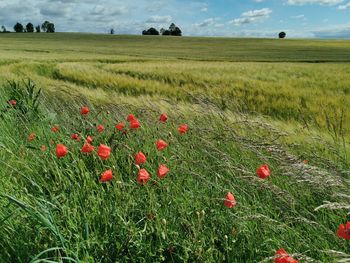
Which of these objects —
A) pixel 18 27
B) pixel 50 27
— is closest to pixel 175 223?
pixel 50 27

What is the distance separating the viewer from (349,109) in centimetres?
659

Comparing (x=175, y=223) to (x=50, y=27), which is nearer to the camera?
(x=175, y=223)

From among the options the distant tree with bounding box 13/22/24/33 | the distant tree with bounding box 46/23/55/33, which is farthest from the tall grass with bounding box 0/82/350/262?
the distant tree with bounding box 13/22/24/33

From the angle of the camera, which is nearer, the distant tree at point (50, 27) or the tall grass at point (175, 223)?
the tall grass at point (175, 223)

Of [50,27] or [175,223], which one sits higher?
[50,27]

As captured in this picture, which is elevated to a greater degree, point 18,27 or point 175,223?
point 18,27

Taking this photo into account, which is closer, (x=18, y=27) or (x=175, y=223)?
(x=175, y=223)

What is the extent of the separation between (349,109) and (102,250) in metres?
5.82

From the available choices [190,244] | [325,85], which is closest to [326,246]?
[190,244]

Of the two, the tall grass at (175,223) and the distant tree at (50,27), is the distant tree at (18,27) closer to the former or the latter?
the distant tree at (50,27)

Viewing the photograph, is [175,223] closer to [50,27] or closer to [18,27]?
[50,27]

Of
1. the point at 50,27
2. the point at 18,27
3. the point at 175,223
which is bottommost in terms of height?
the point at 175,223

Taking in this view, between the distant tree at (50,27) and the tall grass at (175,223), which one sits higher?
the distant tree at (50,27)

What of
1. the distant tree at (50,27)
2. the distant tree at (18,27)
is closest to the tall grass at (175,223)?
the distant tree at (50,27)
